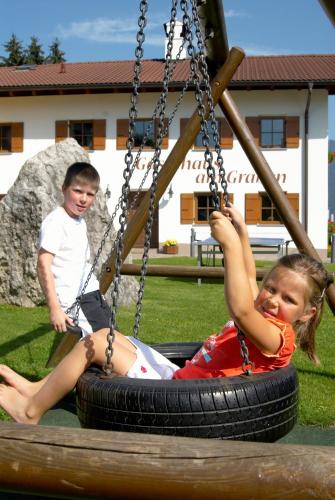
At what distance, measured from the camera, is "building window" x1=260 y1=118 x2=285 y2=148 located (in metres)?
22.6

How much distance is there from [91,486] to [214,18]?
330 centimetres

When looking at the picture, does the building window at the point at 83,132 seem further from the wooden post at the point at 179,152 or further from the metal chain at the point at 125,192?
the metal chain at the point at 125,192

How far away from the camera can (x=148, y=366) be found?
9.31 ft

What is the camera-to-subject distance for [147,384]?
7.40 ft

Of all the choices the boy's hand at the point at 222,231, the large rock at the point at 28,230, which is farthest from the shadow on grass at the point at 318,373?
the large rock at the point at 28,230

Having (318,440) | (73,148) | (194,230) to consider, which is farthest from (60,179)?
(194,230)

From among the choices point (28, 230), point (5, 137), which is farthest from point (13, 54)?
point (28, 230)

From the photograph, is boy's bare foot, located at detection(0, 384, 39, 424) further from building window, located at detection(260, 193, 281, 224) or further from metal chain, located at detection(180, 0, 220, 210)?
building window, located at detection(260, 193, 281, 224)

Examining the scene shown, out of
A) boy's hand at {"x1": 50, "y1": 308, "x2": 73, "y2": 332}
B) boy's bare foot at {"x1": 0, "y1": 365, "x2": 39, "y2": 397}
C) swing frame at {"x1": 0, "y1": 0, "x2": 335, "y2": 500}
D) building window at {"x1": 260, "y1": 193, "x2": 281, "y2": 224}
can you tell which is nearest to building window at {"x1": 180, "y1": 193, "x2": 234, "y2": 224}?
building window at {"x1": 260, "y1": 193, "x2": 281, "y2": 224}

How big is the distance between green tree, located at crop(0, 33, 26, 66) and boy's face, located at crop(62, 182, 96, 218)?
39.3 meters

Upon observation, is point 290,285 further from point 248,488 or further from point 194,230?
point 194,230

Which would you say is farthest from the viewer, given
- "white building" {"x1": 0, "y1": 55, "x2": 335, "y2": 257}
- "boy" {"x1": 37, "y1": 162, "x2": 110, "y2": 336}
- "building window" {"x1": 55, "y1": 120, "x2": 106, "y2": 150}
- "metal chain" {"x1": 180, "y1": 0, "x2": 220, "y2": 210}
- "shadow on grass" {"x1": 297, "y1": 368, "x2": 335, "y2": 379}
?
"building window" {"x1": 55, "y1": 120, "x2": 106, "y2": 150}

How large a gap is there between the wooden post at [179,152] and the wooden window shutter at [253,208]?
18.3m

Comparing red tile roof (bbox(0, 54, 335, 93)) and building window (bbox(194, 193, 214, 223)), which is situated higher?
red tile roof (bbox(0, 54, 335, 93))
